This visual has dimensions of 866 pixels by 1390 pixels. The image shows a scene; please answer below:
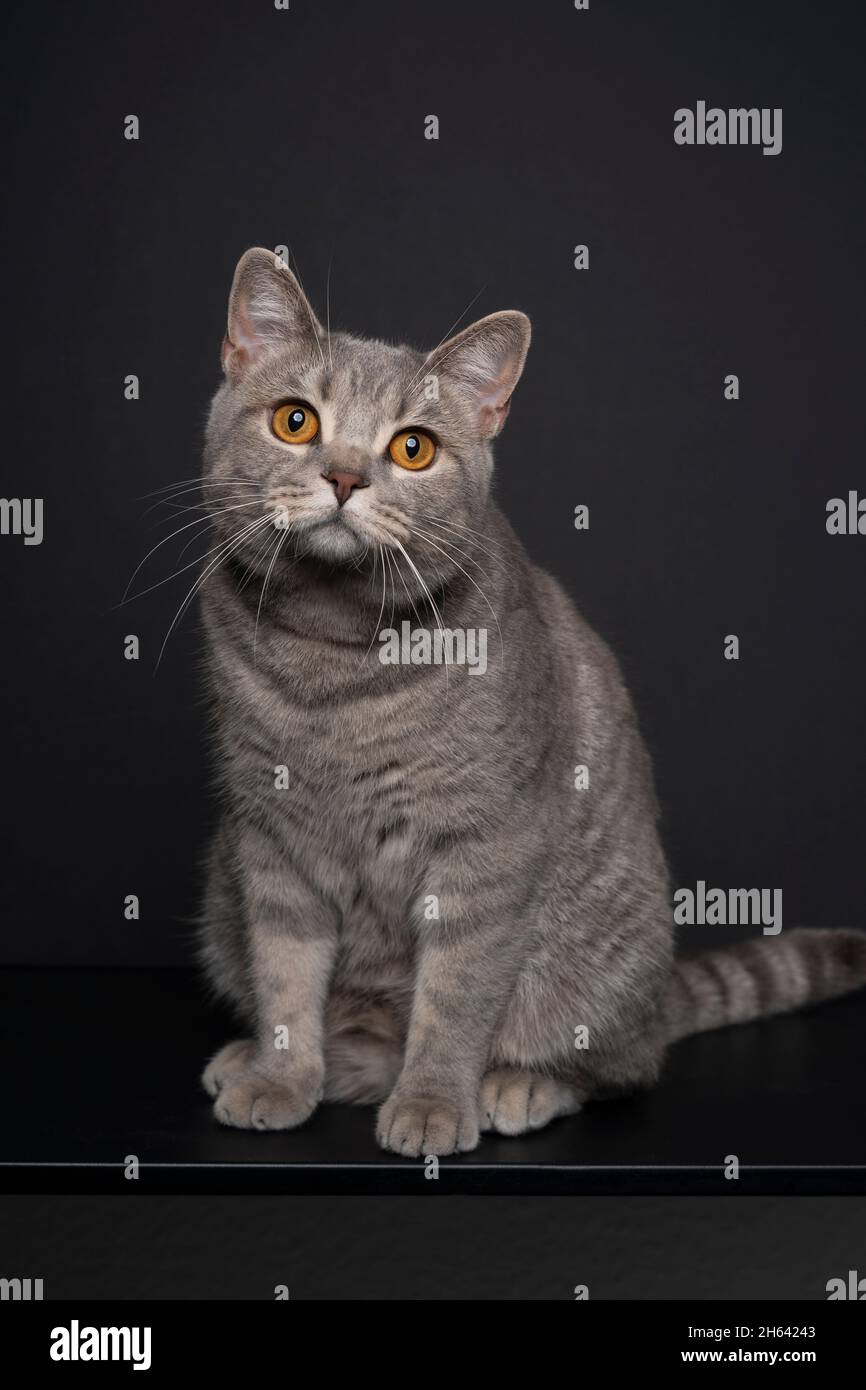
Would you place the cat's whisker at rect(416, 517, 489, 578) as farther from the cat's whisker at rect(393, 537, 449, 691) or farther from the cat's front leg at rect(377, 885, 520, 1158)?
the cat's front leg at rect(377, 885, 520, 1158)

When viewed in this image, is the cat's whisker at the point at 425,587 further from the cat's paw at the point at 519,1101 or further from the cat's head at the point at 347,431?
the cat's paw at the point at 519,1101

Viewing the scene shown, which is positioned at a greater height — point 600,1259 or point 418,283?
point 418,283

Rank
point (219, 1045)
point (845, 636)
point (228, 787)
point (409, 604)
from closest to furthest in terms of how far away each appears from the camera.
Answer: point (409, 604) → point (228, 787) → point (219, 1045) → point (845, 636)

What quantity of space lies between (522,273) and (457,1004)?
143 centimetres

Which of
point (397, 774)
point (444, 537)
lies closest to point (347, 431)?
point (444, 537)

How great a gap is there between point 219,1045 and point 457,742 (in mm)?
731

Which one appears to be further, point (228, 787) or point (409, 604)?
point (228, 787)

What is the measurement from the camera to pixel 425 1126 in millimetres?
2090

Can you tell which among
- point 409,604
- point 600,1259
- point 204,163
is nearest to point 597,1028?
point 600,1259

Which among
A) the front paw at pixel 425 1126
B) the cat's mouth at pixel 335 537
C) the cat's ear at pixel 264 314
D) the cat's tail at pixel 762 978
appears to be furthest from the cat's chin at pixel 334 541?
the cat's tail at pixel 762 978

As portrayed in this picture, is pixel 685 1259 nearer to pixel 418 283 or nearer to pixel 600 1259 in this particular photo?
pixel 600 1259

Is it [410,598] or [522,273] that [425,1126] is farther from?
[522,273]

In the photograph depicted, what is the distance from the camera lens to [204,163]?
9.92 ft

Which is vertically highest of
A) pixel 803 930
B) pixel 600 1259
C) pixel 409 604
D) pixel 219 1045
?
pixel 409 604
